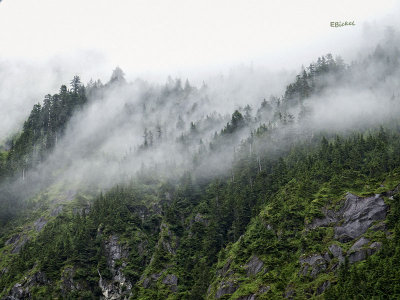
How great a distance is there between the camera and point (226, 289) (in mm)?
89938

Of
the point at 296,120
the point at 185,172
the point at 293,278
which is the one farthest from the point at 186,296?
the point at 296,120

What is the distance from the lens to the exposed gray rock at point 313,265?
80.5 meters

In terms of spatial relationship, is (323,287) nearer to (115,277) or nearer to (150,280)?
(150,280)

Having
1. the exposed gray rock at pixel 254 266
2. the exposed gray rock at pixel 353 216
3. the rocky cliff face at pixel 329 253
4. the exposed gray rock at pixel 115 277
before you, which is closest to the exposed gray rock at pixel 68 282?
the exposed gray rock at pixel 115 277

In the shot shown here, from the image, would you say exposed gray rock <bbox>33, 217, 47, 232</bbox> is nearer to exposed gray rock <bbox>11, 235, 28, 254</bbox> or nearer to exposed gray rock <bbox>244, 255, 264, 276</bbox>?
exposed gray rock <bbox>11, 235, 28, 254</bbox>

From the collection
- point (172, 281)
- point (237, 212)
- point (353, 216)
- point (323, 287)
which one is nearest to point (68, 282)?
point (172, 281)

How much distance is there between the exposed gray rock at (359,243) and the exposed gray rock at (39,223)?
117m

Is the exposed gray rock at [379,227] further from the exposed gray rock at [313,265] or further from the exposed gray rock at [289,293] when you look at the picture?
the exposed gray rock at [289,293]

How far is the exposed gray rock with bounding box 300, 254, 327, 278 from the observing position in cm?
8050

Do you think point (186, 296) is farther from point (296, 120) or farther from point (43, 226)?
point (296, 120)

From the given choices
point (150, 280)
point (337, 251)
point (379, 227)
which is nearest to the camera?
point (337, 251)

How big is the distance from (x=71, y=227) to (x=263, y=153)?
78.3 metres

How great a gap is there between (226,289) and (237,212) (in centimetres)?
3394

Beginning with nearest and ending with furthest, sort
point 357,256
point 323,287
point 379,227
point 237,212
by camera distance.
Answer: point 323,287 → point 357,256 → point 379,227 → point 237,212
